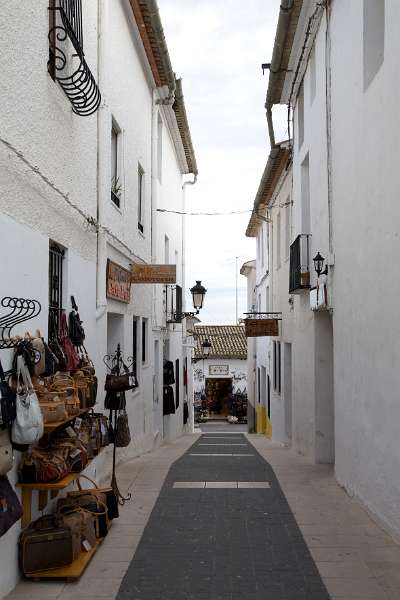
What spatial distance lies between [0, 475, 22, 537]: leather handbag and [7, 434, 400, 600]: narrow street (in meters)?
0.83

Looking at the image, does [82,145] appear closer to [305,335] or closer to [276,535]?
[276,535]

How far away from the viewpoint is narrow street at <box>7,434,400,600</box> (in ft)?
17.1

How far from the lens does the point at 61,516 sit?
18.6ft

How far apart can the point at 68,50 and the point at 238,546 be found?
5.40m

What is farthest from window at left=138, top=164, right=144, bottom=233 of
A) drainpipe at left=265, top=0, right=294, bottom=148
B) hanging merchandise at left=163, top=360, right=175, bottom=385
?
hanging merchandise at left=163, top=360, right=175, bottom=385

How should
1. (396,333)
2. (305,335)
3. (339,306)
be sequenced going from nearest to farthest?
(396,333)
(339,306)
(305,335)

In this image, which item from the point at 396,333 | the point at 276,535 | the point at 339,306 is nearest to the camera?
the point at 396,333

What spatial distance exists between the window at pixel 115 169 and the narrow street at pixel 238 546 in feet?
14.1

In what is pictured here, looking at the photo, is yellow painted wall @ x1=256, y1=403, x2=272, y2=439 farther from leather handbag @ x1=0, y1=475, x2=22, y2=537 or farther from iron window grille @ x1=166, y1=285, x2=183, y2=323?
leather handbag @ x1=0, y1=475, x2=22, y2=537

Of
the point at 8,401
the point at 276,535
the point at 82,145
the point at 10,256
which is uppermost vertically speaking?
the point at 82,145

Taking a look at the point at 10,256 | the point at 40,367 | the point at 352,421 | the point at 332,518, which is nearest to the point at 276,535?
the point at 332,518

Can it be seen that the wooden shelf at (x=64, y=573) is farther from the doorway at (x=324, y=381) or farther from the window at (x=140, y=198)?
the window at (x=140, y=198)

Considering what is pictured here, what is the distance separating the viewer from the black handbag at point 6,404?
14.5ft

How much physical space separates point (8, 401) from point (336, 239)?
19.6 feet
